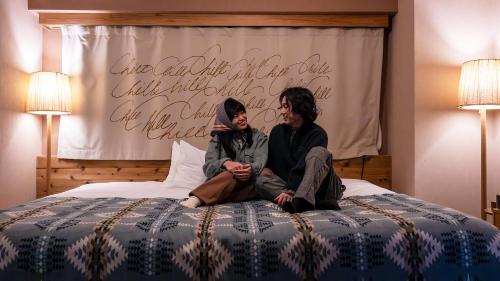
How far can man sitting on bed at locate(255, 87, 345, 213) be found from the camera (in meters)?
1.87

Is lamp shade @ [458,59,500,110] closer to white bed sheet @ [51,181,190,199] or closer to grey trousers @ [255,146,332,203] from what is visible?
grey trousers @ [255,146,332,203]

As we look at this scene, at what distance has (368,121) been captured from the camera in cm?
335

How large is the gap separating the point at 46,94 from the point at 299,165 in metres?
1.95

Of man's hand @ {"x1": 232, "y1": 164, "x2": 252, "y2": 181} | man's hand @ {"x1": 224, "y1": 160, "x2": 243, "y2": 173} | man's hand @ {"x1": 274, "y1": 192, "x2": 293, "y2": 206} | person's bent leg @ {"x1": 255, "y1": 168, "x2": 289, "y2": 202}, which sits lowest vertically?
man's hand @ {"x1": 274, "y1": 192, "x2": 293, "y2": 206}


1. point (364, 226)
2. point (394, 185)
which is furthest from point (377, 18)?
point (364, 226)

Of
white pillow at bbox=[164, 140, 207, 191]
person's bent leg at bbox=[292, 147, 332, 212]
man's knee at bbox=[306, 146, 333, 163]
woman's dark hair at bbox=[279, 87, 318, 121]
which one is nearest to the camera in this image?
person's bent leg at bbox=[292, 147, 332, 212]

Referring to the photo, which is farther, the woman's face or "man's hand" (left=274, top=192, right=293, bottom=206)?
the woman's face

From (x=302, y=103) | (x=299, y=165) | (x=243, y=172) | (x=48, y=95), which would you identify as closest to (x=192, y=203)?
(x=243, y=172)

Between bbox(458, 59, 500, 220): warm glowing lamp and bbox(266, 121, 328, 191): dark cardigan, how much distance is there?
1.06 m

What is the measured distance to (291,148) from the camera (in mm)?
2373

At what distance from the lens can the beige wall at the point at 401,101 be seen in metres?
2.92

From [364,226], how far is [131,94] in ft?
7.59

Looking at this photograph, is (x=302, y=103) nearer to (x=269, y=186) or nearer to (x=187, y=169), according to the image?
(x=269, y=186)

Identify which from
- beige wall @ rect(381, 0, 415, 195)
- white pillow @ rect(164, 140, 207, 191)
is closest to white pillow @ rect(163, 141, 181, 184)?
white pillow @ rect(164, 140, 207, 191)
